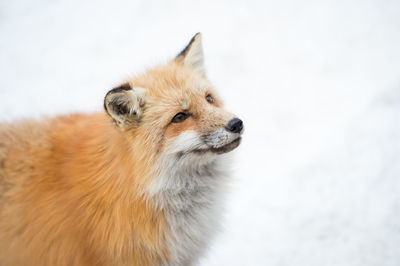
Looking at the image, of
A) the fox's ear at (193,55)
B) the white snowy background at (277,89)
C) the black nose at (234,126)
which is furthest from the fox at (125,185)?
the white snowy background at (277,89)

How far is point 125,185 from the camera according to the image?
2402 mm

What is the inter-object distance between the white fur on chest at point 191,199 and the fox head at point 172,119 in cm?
13

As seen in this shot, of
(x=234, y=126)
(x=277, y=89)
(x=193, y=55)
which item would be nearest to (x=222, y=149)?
(x=234, y=126)

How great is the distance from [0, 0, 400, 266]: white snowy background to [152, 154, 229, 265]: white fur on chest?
39 cm

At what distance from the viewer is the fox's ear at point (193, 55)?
2910 mm

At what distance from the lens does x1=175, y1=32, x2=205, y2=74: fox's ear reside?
2.91 meters

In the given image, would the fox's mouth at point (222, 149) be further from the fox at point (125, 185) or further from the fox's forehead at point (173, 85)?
the fox's forehead at point (173, 85)

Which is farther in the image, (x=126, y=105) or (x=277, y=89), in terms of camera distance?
(x=277, y=89)

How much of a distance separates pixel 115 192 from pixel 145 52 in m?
4.00

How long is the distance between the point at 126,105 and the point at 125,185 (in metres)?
0.61

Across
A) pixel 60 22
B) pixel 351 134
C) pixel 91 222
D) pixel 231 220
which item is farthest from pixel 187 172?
pixel 60 22

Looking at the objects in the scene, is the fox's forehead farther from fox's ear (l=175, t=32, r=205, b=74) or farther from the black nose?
the black nose

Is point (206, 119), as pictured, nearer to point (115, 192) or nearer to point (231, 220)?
point (115, 192)

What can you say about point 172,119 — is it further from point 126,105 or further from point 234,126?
point 234,126
